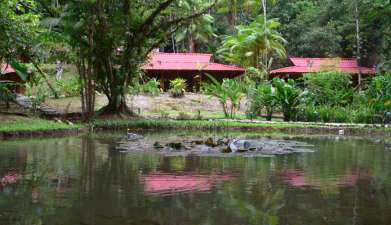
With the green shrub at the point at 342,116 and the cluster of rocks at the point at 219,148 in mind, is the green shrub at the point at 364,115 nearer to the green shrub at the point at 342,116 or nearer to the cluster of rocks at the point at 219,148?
the green shrub at the point at 342,116

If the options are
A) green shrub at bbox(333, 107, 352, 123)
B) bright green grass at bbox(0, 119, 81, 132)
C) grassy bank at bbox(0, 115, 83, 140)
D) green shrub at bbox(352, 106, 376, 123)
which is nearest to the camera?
grassy bank at bbox(0, 115, 83, 140)

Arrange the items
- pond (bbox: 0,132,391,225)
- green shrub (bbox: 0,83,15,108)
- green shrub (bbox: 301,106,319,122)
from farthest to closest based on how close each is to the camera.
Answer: green shrub (bbox: 301,106,319,122) < green shrub (bbox: 0,83,15,108) < pond (bbox: 0,132,391,225)

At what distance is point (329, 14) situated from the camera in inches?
1656

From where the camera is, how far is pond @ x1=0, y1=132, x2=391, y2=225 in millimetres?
4484

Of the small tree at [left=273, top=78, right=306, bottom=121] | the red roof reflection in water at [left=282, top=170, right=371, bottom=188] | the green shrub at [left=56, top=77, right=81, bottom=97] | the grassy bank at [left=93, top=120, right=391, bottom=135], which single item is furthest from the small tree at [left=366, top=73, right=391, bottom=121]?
the green shrub at [left=56, top=77, right=81, bottom=97]

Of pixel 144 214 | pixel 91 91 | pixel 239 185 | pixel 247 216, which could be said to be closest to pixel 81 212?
pixel 144 214

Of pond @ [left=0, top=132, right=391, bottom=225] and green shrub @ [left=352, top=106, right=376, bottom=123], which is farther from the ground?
green shrub @ [left=352, top=106, right=376, bottom=123]

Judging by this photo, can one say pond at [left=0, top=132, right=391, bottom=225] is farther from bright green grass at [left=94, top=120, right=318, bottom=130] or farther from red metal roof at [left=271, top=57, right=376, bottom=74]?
red metal roof at [left=271, top=57, right=376, bottom=74]

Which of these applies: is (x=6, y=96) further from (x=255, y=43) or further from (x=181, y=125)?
(x=255, y=43)

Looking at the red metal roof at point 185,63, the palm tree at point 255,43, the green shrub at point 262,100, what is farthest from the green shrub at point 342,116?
the red metal roof at point 185,63

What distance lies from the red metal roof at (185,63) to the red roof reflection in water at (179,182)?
95.0 ft

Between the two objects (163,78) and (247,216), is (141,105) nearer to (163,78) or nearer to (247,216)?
(163,78)

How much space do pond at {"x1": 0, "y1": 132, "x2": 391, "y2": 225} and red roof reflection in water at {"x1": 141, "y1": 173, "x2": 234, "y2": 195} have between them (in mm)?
11

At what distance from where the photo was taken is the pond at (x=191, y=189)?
448cm
